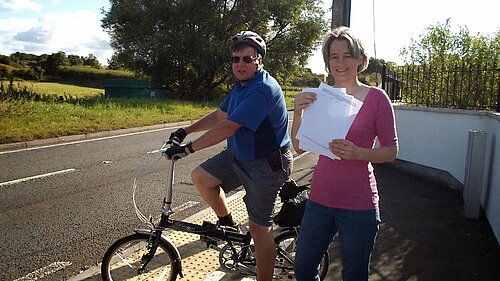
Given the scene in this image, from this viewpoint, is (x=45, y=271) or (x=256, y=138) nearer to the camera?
(x=256, y=138)

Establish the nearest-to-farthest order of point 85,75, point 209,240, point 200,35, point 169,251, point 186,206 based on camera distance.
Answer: point 169,251, point 209,240, point 186,206, point 200,35, point 85,75

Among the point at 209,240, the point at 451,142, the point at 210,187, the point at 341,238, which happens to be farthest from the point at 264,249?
the point at 451,142

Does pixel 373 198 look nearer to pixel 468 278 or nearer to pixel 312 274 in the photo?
pixel 312 274

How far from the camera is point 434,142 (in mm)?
7281

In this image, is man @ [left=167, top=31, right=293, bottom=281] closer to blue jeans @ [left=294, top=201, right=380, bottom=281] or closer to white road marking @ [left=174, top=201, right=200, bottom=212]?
blue jeans @ [left=294, top=201, right=380, bottom=281]

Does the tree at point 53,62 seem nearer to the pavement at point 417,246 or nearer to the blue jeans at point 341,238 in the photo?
the pavement at point 417,246

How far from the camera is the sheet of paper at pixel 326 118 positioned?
2.02 m

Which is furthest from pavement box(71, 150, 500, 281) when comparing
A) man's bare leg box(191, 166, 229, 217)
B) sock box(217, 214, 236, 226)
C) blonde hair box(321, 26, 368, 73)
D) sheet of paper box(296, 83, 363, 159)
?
blonde hair box(321, 26, 368, 73)

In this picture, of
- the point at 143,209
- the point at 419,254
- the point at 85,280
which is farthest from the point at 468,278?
the point at 143,209

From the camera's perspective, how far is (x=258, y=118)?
103 inches

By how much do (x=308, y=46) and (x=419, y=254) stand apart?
27.8 meters

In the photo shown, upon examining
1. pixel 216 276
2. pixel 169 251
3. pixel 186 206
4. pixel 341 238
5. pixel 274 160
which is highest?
pixel 274 160

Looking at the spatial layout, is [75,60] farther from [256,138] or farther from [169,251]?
[256,138]

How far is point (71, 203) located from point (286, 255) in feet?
12.3
